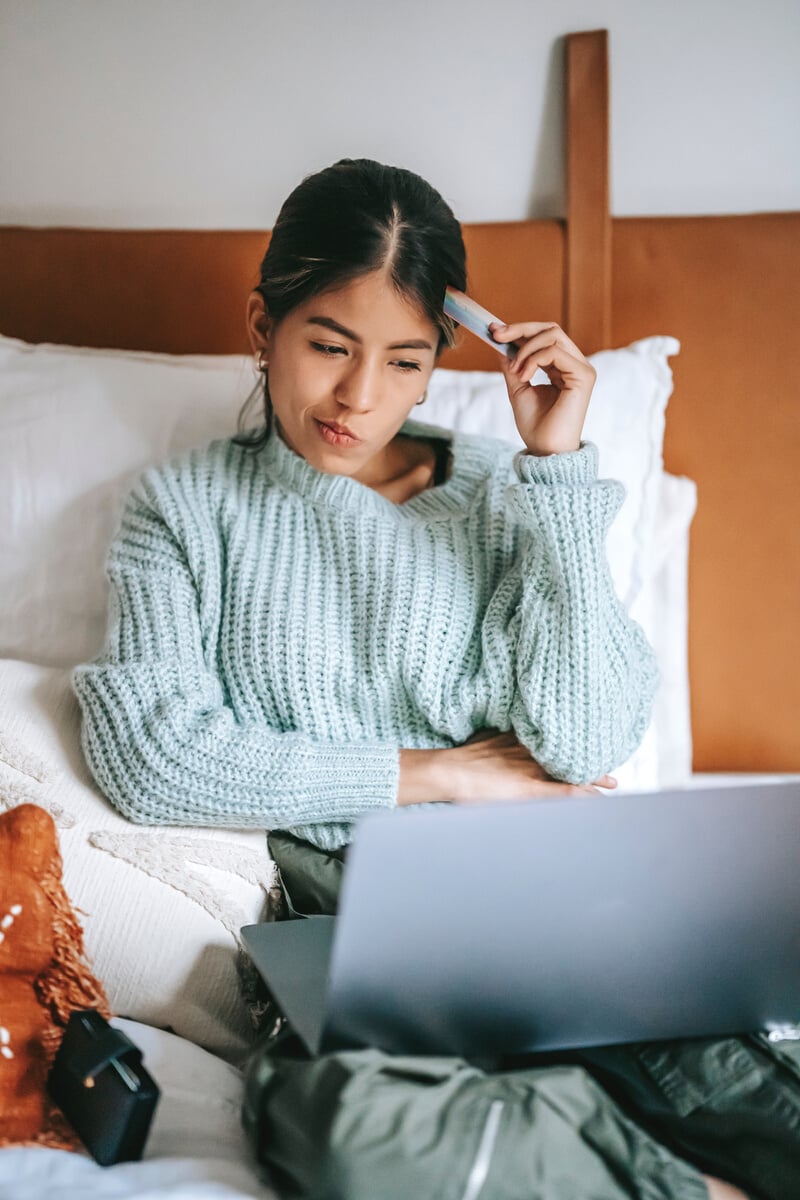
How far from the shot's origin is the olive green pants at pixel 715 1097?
0.69 m

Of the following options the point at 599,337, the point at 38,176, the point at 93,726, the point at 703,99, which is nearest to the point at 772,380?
the point at 599,337

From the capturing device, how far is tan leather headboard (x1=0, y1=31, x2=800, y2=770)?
4.66 ft

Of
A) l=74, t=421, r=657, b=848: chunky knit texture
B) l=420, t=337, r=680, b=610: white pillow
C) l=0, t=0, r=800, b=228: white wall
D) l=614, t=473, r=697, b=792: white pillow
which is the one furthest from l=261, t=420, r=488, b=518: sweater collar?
Answer: l=0, t=0, r=800, b=228: white wall

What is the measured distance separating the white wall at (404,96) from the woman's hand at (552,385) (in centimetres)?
50

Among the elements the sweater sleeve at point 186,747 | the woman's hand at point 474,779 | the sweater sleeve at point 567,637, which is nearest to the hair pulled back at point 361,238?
the sweater sleeve at point 567,637

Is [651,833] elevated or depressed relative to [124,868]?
elevated

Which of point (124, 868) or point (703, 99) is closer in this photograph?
point (124, 868)

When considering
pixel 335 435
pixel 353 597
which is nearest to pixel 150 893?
pixel 353 597

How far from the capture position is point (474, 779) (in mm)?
1060

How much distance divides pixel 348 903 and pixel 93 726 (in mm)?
515

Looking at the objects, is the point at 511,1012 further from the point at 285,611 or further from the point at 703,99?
the point at 703,99

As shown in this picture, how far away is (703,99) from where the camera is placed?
4.75 ft

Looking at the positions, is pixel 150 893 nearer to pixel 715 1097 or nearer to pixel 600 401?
pixel 715 1097

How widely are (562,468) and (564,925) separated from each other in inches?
20.5
